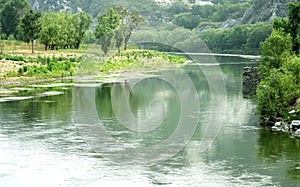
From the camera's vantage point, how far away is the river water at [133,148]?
21344 millimetres

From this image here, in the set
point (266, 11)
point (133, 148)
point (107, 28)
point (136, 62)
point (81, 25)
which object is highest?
point (266, 11)

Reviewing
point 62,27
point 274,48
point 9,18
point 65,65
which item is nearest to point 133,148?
point 274,48

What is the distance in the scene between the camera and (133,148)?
26.3 m

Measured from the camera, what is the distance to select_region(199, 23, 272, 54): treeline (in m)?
134

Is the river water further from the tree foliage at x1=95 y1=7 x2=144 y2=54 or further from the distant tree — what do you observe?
the distant tree

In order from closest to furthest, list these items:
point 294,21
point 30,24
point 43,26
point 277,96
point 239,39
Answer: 1. point 277,96
2. point 294,21
3. point 30,24
4. point 43,26
5. point 239,39

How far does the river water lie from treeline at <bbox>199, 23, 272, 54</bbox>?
94489 millimetres

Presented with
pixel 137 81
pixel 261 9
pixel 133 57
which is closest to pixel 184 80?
pixel 137 81

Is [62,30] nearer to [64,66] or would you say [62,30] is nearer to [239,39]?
[64,66]

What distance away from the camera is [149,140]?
28422mm

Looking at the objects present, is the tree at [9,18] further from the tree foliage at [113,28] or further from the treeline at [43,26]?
the tree foliage at [113,28]

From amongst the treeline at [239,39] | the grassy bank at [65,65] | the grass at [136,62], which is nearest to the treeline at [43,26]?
the grassy bank at [65,65]

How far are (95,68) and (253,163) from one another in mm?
49231

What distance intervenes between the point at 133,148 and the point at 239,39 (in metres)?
124
